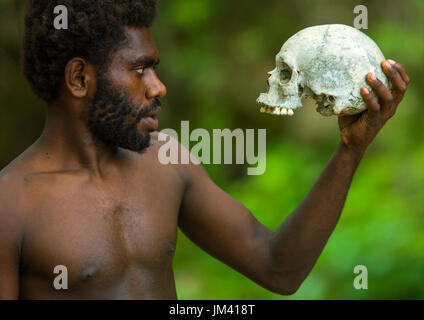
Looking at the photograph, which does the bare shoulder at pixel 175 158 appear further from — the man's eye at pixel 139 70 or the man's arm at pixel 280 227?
the man's eye at pixel 139 70

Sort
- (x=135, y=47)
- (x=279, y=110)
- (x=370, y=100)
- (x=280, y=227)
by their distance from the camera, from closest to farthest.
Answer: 1. (x=370, y=100)
2. (x=135, y=47)
3. (x=279, y=110)
4. (x=280, y=227)

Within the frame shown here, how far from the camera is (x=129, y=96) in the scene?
97.0 inches

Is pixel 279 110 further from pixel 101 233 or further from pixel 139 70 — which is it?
pixel 101 233

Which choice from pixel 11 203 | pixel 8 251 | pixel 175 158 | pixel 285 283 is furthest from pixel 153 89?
pixel 285 283

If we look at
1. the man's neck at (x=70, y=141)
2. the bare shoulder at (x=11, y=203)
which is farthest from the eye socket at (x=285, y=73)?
the bare shoulder at (x=11, y=203)

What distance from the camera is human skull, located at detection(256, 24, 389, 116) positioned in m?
2.40

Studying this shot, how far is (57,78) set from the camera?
97.9 inches

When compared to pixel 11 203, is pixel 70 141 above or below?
above

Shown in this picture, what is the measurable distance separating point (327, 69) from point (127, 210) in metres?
0.82

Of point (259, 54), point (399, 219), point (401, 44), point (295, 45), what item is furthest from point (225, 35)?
point (295, 45)

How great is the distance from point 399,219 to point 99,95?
9.70ft

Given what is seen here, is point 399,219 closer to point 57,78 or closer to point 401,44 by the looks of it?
point 401,44

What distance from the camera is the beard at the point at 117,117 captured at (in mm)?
2463

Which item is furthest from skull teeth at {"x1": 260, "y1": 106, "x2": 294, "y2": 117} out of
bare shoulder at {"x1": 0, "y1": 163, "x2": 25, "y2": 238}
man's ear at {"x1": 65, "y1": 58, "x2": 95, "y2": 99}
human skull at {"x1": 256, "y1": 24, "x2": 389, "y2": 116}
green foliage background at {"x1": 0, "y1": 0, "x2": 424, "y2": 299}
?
green foliage background at {"x1": 0, "y1": 0, "x2": 424, "y2": 299}
